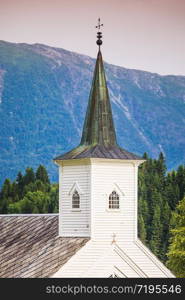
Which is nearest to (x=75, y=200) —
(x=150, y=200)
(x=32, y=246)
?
(x=32, y=246)

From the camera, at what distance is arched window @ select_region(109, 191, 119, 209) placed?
45469 millimetres

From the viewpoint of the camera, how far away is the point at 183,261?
68.1 metres

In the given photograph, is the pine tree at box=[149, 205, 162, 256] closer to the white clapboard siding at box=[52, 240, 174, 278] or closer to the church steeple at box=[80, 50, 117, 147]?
the church steeple at box=[80, 50, 117, 147]

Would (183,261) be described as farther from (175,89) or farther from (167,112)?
(167,112)

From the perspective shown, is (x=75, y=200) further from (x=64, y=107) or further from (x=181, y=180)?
(x=64, y=107)

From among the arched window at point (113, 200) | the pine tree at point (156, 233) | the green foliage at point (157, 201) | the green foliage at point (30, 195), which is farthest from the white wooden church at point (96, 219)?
the green foliage at point (30, 195)

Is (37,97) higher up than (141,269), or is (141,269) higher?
(37,97)

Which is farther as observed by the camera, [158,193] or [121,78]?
[121,78]

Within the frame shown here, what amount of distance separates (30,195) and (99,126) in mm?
70587

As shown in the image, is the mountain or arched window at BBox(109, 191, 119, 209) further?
the mountain

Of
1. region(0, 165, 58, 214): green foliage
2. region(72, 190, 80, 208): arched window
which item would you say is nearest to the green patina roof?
region(72, 190, 80, 208): arched window

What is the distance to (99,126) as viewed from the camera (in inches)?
1823

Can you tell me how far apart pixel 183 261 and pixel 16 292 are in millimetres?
32458

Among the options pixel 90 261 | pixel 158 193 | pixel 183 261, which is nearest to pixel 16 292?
pixel 90 261
